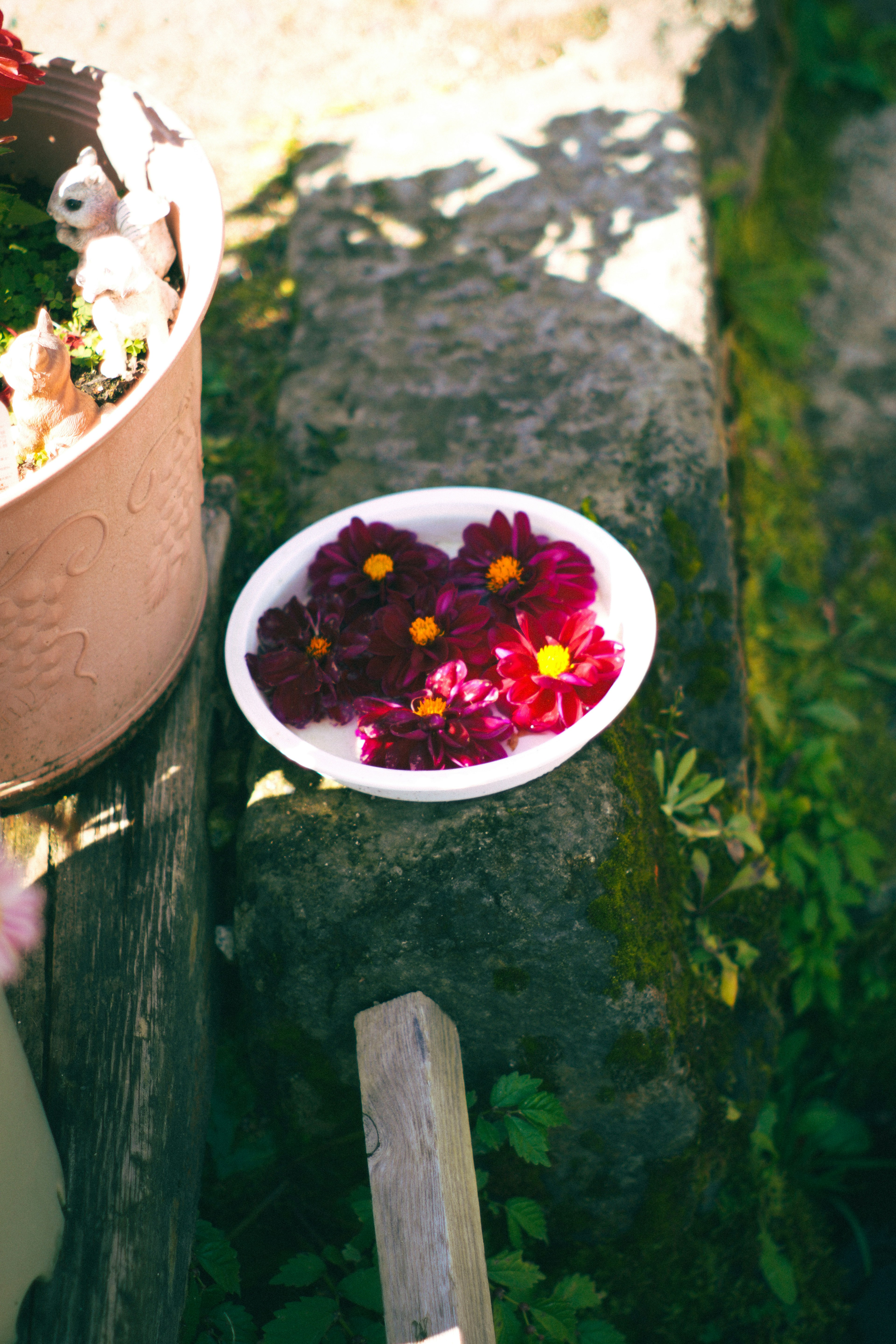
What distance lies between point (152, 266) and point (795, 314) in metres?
3.02

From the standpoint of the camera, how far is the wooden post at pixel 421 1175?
1383mm

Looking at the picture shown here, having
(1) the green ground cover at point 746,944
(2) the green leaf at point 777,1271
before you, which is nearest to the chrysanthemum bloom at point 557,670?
(1) the green ground cover at point 746,944

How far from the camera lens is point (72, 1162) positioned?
58.0 inches

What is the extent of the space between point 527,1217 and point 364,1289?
327mm

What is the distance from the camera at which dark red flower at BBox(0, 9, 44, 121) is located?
1.44 m

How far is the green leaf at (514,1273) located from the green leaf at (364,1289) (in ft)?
0.67

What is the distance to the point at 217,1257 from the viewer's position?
168 cm

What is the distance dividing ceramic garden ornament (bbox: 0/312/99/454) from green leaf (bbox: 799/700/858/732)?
7.41 feet

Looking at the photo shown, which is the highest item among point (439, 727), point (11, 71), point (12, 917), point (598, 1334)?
point (11, 71)

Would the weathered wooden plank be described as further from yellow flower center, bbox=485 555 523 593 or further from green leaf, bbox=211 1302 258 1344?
yellow flower center, bbox=485 555 523 593

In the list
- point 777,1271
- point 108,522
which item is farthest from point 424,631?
point 777,1271

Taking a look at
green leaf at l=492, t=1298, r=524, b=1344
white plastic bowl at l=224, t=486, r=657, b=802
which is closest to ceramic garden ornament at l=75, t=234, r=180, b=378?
white plastic bowl at l=224, t=486, r=657, b=802

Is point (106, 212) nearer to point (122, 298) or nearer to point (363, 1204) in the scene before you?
point (122, 298)

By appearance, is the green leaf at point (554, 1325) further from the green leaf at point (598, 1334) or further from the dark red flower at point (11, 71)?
the dark red flower at point (11, 71)
